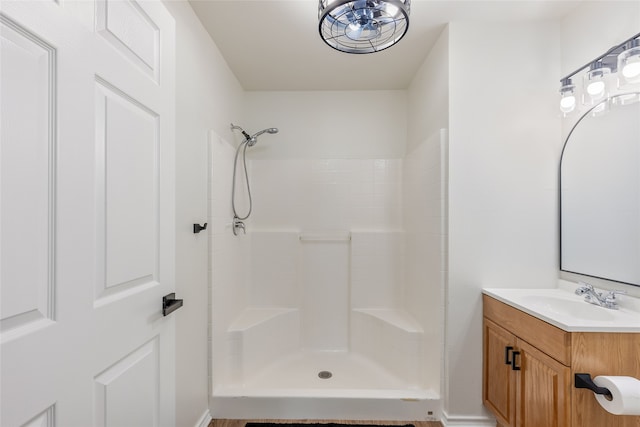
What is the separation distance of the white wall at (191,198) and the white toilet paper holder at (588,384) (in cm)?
176

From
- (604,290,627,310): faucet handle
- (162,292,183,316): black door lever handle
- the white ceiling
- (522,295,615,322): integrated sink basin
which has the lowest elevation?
(522,295,615,322): integrated sink basin

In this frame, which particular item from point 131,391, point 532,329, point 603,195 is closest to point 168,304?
point 131,391

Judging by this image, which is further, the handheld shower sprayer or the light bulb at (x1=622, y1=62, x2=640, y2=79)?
the handheld shower sprayer

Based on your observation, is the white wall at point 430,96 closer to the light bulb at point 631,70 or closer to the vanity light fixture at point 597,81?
the vanity light fixture at point 597,81

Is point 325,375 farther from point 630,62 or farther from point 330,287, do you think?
point 630,62

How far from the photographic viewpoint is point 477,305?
5.94 feet

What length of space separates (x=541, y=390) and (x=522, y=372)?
5.3 inches

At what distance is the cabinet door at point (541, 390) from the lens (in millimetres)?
1226

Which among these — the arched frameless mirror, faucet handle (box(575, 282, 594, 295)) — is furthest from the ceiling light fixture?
faucet handle (box(575, 282, 594, 295))

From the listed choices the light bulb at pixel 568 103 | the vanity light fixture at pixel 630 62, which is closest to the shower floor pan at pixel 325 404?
the light bulb at pixel 568 103

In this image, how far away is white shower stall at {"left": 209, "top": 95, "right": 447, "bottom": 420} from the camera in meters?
1.95

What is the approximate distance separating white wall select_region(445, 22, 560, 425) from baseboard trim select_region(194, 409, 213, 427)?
149 cm

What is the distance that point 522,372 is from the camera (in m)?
1.48

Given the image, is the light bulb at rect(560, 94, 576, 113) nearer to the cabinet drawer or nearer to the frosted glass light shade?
the frosted glass light shade
